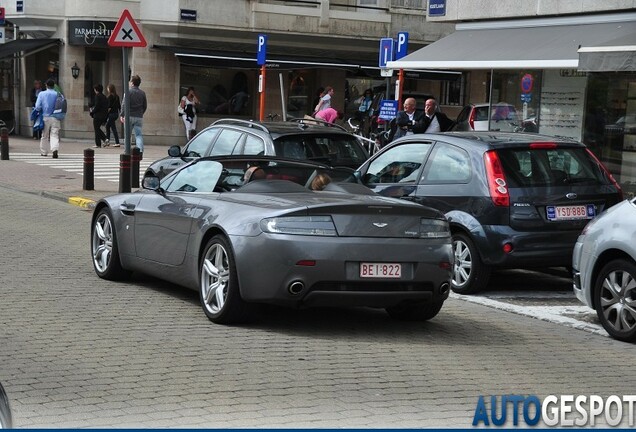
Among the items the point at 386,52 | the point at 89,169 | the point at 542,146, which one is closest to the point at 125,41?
the point at 89,169

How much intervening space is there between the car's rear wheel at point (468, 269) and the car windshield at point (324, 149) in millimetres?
3457

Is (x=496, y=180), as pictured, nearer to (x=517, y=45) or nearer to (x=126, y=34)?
(x=517, y=45)

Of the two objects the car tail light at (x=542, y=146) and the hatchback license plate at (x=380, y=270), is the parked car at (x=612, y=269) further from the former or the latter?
the car tail light at (x=542, y=146)

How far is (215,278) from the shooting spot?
9.05 metres

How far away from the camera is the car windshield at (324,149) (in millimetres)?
14508

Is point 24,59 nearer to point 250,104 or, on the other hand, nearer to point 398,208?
point 250,104

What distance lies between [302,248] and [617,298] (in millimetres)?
2620

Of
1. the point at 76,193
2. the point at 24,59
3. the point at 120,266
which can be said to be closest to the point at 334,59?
the point at 24,59

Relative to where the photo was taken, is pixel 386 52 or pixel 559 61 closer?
pixel 559 61

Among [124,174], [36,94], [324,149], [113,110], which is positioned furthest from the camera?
[36,94]

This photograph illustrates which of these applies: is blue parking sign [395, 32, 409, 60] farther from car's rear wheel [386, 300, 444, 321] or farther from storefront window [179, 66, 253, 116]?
storefront window [179, 66, 253, 116]

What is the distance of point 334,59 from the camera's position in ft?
133

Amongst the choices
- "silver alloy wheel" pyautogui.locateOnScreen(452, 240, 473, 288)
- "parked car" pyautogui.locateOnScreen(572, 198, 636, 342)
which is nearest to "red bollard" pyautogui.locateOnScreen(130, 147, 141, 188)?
"silver alloy wheel" pyautogui.locateOnScreen(452, 240, 473, 288)

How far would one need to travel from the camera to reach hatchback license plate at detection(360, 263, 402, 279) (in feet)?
28.1
